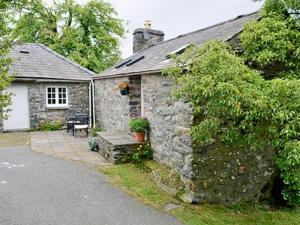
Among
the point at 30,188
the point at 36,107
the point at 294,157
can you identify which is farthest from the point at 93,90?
the point at 294,157

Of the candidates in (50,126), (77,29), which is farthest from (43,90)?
(77,29)

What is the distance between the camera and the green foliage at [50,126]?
16.8m

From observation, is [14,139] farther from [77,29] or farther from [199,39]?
[77,29]

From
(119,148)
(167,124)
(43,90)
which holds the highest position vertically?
(43,90)

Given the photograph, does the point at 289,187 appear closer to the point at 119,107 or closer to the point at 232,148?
the point at 232,148

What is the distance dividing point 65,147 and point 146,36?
324 inches

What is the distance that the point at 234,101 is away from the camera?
427cm

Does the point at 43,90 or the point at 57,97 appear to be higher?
the point at 43,90

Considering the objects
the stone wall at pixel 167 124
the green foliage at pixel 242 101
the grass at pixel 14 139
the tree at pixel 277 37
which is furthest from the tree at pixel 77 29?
the green foliage at pixel 242 101

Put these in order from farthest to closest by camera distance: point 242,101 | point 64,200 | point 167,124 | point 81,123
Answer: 1. point 81,123
2. point 167,124
3. point 64,200
4. point 242,101

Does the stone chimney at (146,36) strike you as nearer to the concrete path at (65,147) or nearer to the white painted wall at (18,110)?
the concrete path at (65,147)

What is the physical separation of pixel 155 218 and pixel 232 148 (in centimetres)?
242

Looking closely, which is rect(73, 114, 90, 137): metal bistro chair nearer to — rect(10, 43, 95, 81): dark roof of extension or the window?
the window

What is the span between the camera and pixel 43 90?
663 inches
